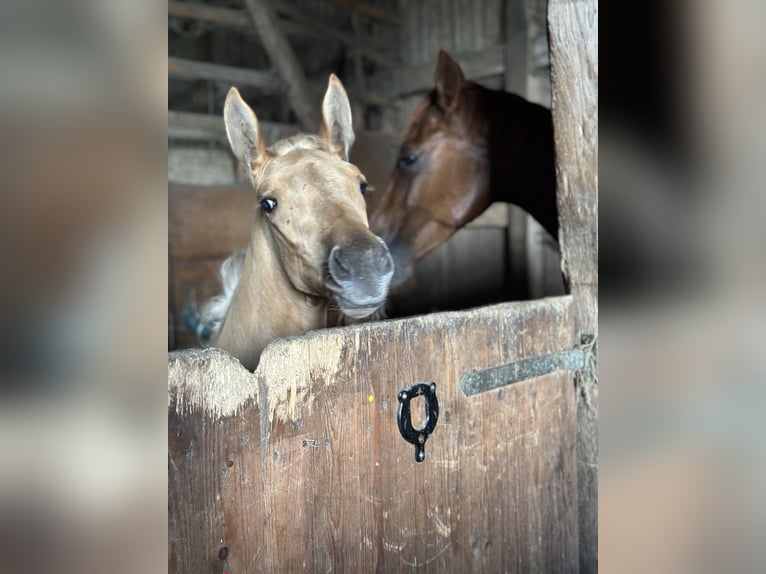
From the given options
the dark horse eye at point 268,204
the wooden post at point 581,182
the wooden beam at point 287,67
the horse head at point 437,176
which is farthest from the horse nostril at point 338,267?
the wooden beam at point 287,67

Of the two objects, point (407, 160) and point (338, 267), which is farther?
point (407, 160)

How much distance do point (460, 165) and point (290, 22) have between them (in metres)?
3.42

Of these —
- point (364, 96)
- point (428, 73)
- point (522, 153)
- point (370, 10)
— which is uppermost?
point (370, 10)

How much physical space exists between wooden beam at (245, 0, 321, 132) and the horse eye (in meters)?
2.04

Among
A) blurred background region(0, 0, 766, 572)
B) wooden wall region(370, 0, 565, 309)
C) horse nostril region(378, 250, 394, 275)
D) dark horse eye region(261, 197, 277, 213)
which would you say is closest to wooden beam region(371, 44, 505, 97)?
wooden wall region(370, 0, 565, 309)

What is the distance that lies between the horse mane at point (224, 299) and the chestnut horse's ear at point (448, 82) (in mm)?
1414

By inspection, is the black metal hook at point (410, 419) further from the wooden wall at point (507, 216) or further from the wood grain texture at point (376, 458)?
the wooden wall at point (507, 216)

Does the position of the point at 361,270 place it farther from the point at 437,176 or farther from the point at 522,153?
the point at 522,153

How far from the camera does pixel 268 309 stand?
7.54ft

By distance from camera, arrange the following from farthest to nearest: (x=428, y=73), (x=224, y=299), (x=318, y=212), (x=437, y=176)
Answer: (x=428, y=73)
(x=437, y=176)
(x=224, y=299)
(x=318, y=212)

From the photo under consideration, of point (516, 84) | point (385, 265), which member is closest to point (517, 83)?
point (516, 84)

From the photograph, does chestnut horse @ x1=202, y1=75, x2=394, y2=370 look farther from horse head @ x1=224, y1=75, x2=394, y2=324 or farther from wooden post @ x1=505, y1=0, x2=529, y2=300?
wooden post @ x1=505, y1=0, x2=529, y2=300

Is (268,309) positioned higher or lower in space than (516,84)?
lower
